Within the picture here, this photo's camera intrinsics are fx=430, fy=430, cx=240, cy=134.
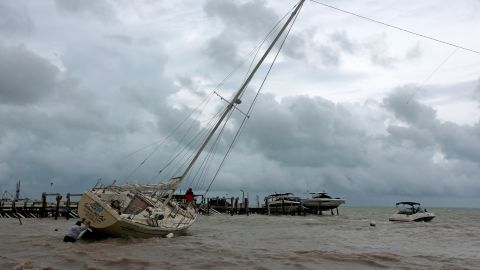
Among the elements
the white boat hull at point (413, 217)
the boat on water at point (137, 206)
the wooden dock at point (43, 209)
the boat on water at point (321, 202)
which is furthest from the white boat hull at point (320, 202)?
the boat on water at point (137, 206)

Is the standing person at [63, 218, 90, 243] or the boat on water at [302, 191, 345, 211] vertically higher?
the boat on water at [302, 191, 345, 211]

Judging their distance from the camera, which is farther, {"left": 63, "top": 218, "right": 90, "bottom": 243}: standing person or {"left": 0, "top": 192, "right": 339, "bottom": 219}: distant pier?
{"left": 0, "top": 192, "right": 339, "bottom": 219}: distant pier

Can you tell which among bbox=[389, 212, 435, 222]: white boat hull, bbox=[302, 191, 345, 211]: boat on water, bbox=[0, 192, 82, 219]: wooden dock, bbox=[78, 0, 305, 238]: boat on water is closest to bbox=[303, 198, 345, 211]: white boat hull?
bbox=[302, 191, 345, 211]: boat on water

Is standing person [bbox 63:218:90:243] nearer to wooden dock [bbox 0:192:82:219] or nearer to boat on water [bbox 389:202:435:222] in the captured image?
wooden dock [bbox 0:192:82:219]

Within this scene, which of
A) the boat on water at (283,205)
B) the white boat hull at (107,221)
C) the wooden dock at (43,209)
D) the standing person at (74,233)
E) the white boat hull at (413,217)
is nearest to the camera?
the white boat hull at (107,221)

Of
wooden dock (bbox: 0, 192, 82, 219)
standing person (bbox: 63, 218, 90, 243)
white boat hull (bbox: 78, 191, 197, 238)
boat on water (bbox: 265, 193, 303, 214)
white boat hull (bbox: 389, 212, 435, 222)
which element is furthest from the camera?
boat on water (bbox: 265, 193, 303, 214)

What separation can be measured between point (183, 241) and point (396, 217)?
40.6m

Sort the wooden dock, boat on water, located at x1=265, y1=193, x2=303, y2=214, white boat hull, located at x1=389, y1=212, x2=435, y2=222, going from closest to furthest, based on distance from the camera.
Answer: the wooden dock < white boat hull, located at x1=389, y1=212, x2=435, y2=222 < boat on water, located at x1=265, y1=193, x2=303, y2=214

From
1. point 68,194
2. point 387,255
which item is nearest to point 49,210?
point 68,194

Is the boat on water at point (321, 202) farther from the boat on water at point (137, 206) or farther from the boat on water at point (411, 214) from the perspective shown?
the boat on water at point (137, 206)

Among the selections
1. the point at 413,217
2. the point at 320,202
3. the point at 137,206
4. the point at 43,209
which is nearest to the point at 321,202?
the point at 320,202

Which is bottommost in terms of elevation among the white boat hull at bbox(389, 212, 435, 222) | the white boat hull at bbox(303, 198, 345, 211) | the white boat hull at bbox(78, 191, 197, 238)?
the white boat hull at bbox(389, 212, 435, 222)

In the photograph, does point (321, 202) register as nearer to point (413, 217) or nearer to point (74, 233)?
point (413, 217)

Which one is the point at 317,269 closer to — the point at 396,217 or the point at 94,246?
the point at 94,246
